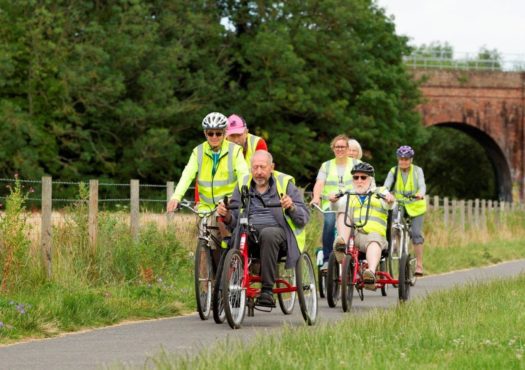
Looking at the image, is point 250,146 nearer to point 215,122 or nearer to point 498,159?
point 215,122

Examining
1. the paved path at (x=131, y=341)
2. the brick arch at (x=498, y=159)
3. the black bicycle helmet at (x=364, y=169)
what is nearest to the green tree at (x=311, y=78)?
the brick arch at (x=498, y=159)

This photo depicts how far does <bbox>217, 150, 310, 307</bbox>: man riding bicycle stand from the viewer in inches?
439

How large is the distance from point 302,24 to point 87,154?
33.3 feet

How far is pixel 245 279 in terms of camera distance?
1093cm

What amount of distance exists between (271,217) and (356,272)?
183cm

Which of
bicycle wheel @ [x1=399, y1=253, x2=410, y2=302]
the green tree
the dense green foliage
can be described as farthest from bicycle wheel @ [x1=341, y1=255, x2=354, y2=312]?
the green tree

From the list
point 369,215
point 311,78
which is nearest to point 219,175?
point 369,215

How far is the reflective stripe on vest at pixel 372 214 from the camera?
13578 millimetres

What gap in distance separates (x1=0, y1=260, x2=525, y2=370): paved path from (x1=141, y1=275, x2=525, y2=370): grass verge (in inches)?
20.3

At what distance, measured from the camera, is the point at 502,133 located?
60.3 metres

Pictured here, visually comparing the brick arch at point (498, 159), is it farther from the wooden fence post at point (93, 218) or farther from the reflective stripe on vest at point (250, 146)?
the reflective stripe on vest at point (250, 146)

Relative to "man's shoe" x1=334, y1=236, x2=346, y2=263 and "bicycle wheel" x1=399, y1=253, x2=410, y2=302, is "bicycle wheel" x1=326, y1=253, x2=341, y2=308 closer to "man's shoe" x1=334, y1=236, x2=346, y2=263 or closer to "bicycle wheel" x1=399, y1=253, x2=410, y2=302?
"man's shoe" x1=334, y1=236, x2=346, y2=263

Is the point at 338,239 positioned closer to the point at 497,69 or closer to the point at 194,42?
the point at 194,42

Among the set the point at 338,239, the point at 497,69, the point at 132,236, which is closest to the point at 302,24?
the point at 497,69
